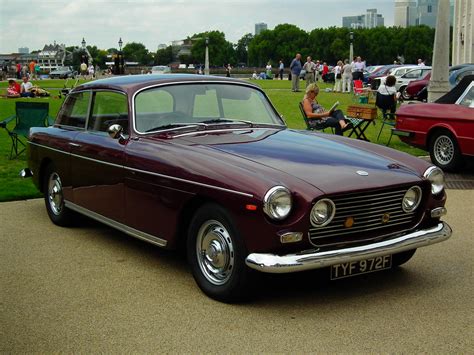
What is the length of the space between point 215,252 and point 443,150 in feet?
23.8

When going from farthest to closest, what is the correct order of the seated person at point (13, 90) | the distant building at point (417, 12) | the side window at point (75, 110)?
the distant building at point (417, 12), the seated person at point (13, 90), the side window at point (75, 110)

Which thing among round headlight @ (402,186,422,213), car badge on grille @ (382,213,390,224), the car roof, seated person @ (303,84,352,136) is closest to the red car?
seated person @ (303,84,352,136)

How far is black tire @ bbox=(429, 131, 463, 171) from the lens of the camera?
1105 cm

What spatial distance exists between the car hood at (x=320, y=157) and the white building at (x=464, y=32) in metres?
55.1

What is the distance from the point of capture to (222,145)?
18.7ft

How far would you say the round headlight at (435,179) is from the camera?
5617 mm

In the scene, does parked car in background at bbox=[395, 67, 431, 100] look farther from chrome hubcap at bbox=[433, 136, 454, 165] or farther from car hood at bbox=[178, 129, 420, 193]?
car hood at bbox=[178, 129, 420, 193]

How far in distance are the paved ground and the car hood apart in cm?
88

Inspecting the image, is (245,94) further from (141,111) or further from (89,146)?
(89,146)

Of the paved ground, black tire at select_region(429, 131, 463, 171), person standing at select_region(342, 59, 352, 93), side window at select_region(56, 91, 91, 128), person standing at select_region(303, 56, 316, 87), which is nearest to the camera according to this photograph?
the paved ground

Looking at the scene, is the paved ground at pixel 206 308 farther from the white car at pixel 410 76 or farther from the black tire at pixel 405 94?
the white car at pixel 410 76

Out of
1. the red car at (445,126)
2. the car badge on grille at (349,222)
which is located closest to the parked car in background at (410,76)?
the red car at (445,126)

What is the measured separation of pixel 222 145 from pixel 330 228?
1.29 m

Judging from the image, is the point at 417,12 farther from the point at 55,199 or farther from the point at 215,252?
the point at 215,252
